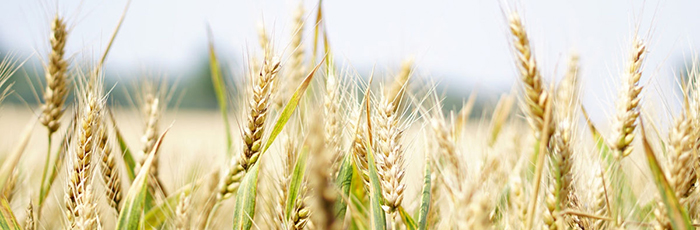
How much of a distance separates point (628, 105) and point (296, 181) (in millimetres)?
727

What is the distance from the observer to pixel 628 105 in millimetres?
1039

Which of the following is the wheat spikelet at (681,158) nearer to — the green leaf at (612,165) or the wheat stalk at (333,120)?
the green leaf at (612,165)

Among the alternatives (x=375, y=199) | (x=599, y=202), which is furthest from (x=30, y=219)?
(x=599, y=202)

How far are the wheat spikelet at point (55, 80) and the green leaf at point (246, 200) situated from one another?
0.76 meters

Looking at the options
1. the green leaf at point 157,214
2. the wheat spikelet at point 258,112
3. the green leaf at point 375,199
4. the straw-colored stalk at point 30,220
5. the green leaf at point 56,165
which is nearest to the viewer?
the green leaf at point 375,199

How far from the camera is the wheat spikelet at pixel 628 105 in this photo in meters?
1.04

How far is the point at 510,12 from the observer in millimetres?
979

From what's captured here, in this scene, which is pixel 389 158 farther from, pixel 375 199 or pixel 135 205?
pixel 135 205

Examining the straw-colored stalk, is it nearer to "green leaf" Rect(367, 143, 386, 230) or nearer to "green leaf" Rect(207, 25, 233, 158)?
"green leaf" Rect(207, 25, 233, 158)

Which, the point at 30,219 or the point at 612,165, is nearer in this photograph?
the point at 30,219

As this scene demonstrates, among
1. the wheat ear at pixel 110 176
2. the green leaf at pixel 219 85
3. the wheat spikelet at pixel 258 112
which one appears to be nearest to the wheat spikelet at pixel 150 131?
the wheat ear at pixel 110 176

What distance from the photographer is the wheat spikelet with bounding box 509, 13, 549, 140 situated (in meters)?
0.89

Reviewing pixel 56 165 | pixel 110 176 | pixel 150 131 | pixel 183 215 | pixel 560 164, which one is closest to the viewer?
pixel 560 164

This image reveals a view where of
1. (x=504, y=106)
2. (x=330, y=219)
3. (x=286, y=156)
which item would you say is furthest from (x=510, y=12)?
(x=504, y=106)
